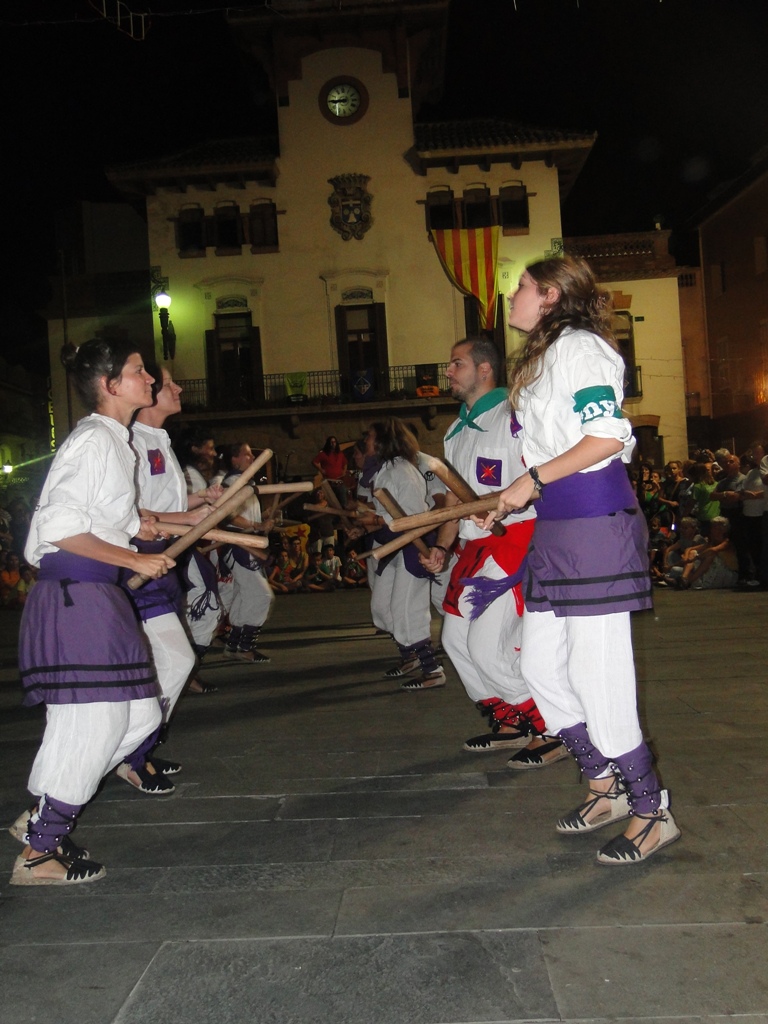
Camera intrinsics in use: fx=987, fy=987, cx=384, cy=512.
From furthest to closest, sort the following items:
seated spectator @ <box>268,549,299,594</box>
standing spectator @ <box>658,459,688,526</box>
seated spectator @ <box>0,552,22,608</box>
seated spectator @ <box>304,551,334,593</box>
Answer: seated spectator @ <box>304,551,334,593</box> → seated spectator @ <box>268,549,299,594</box> → seated spectator @ <box>0,552,22,608</box> → standing spectator @ <box>658,459,688,526</box>

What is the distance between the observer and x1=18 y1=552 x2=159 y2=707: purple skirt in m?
3.19

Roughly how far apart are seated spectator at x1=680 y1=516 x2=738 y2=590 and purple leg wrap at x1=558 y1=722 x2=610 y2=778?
9.47 m

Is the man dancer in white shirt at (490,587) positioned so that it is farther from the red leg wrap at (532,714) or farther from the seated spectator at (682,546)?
the seated spectator at (682,546)

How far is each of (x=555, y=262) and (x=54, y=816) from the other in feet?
8.25

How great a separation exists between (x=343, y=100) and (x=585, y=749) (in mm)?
24752

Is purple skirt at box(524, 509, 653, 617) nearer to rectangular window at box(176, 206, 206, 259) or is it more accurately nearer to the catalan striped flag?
the catalan striped flag

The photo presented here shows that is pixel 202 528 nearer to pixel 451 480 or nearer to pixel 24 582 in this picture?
pixel 451 480

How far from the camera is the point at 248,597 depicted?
27.4ft

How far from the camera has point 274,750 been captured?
16.0 ft

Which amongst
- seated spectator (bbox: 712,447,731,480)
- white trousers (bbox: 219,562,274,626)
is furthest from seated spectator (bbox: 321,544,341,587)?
white trousers (bbox: 219,562,274,626)

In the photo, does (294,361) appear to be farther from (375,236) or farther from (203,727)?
(203,727)

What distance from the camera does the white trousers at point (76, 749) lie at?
317cm

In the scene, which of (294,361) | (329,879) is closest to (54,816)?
(329,879)

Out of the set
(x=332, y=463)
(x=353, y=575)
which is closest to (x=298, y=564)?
(x=353, y=575)
